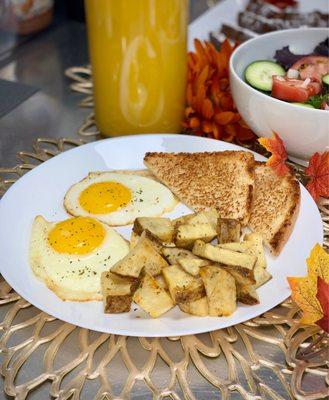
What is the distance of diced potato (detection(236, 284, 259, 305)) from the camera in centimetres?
112

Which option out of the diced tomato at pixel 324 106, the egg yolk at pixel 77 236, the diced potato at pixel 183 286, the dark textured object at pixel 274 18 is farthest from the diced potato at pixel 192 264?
the dark textured object at pixel 274 18

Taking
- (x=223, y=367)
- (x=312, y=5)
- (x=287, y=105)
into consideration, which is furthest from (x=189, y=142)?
(x=312, y=5)

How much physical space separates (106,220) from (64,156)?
0.28m

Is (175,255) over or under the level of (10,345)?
over

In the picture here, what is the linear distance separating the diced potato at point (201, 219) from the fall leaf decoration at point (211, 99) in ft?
1.57

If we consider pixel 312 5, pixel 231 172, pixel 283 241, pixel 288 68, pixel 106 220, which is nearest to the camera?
pixel 283 241

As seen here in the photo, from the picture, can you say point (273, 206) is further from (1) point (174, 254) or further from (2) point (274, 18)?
(2) point (274, 18)

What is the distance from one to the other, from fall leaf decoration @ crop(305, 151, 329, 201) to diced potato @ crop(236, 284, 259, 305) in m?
0.49

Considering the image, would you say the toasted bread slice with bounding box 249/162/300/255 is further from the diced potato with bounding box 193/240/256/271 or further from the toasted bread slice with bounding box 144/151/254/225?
the diced potato with bounding box 193/240/256/271

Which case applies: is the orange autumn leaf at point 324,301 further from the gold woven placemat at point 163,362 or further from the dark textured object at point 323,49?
the dark textured object at point 323,49

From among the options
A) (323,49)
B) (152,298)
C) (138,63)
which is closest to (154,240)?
(152,298)

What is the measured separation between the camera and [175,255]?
1.20 m

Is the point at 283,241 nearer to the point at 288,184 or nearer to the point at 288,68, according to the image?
the point at 288,184

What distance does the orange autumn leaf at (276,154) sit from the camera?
1.51 meters
